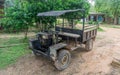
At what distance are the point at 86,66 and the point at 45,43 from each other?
6.17 feet

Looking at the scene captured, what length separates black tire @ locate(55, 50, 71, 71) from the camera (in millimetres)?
4824

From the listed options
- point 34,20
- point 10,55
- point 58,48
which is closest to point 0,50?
point 10,55

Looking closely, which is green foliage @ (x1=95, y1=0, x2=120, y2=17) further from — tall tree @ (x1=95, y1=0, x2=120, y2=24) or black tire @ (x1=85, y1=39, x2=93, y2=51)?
black tire @ (x1=85, y1=39, x2=93, y2=51)

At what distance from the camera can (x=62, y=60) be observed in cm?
498

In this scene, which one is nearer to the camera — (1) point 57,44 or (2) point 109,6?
(1) point 57,44

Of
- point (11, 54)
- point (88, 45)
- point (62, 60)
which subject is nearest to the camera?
point (62, 60)

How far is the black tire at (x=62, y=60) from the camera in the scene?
15.8 ft

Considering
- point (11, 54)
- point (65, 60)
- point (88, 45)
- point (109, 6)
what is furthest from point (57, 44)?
point (109, 6)

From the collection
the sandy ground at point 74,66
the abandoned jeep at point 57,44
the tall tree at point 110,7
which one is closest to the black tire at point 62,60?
the abandoned jeep at point 57,44

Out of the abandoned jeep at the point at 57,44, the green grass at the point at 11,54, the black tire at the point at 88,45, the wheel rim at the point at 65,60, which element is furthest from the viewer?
the black tire at the point at 88,45

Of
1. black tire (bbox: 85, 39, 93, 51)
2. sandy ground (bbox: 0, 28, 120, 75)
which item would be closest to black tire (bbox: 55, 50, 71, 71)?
sandy ground (bbox: 0, 28, 120, 75)

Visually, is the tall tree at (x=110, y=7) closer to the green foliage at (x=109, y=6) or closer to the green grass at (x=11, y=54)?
the green foliage at (x=109, y=6)

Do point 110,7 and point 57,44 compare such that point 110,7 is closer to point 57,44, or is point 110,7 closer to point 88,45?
point 88,45

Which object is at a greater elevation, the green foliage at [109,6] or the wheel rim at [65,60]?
the green foliage at [109,6]
